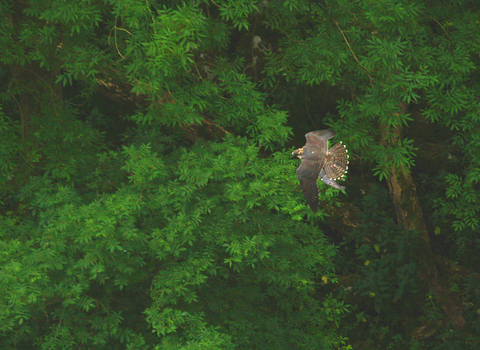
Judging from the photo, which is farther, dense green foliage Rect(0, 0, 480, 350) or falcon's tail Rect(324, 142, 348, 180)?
falcon's tail Rect(324, 142, 348, 180)

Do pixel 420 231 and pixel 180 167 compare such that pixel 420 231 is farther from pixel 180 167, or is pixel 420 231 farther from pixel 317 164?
pixel 180 167

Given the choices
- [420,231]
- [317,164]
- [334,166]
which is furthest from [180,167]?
[420,231]

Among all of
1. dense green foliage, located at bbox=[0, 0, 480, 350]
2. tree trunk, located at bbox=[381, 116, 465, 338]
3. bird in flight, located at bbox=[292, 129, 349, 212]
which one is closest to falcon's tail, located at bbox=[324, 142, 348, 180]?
bird in flight, located at bbox=[292, 129, 349, 212]

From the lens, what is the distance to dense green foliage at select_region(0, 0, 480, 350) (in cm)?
649

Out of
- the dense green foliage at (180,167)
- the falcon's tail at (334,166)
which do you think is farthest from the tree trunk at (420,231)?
the falcon's tail at (334,166)

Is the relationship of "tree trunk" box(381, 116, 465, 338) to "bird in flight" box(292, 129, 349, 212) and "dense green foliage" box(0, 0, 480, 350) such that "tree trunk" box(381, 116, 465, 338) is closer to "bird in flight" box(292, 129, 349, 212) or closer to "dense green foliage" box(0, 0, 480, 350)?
"dense green foliage" box(0, 0, 480, 350)

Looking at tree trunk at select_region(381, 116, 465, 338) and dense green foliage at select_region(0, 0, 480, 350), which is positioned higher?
dense green foliage at select_region(0, 0, 480, 350)

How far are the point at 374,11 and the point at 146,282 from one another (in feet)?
12.5

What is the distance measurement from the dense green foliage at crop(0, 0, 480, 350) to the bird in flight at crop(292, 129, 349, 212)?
0.35m

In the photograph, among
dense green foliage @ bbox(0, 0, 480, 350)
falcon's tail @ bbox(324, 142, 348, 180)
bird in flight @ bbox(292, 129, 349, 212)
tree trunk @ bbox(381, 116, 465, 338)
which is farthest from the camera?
tree trunk @ bbox(381, 116, 465, 338)

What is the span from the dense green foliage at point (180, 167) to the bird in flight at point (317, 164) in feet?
1.15

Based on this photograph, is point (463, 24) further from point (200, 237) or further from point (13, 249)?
point (13, 249)

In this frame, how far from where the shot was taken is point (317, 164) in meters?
6.54

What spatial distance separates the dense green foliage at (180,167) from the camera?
6488 mm
